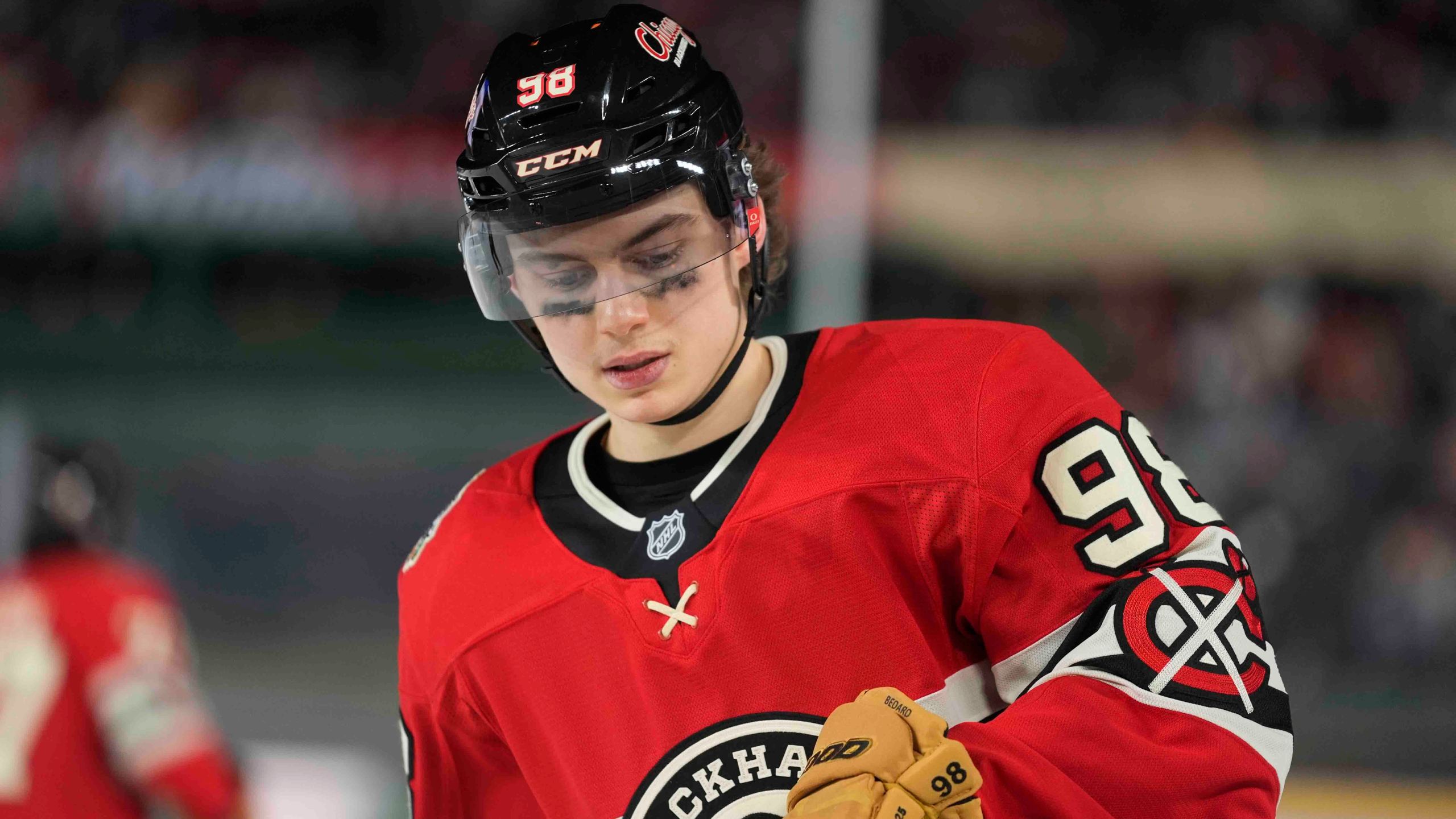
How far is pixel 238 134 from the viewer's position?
218 inches

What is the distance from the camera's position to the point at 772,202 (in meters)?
1.43

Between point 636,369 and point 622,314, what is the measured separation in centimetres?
5

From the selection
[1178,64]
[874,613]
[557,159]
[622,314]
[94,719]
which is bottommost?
[94,719]

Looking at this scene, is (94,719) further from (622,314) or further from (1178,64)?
(1178,64)

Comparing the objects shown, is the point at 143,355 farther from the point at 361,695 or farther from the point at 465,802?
the point at 465,802

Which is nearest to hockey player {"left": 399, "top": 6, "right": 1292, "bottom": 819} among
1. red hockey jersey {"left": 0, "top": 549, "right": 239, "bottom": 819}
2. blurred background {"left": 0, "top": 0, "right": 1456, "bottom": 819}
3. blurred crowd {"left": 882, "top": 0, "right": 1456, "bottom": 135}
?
red hockey jersey {"left": 0, "top": 549, "right": 239, "bottom": 819}

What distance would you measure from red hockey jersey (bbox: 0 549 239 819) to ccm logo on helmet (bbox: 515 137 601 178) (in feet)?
4.76

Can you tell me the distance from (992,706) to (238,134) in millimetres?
5045

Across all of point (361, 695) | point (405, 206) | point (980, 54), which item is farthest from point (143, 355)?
point (980, 54)

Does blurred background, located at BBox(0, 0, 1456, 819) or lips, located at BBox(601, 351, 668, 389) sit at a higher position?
lips, located at BBox(601, 351, 668, 389)

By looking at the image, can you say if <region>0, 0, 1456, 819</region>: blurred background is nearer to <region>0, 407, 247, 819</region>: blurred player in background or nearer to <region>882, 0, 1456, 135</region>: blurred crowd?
<region>882, 0, 1456, 135</region>: blurred crowd

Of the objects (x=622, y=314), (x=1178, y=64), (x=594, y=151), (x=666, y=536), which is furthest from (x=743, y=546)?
(x=1178, y=64)

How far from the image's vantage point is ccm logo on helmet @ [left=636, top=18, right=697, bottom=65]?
4.21 feet

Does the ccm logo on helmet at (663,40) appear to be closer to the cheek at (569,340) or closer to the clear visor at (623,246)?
the clear visor at (623,246)
